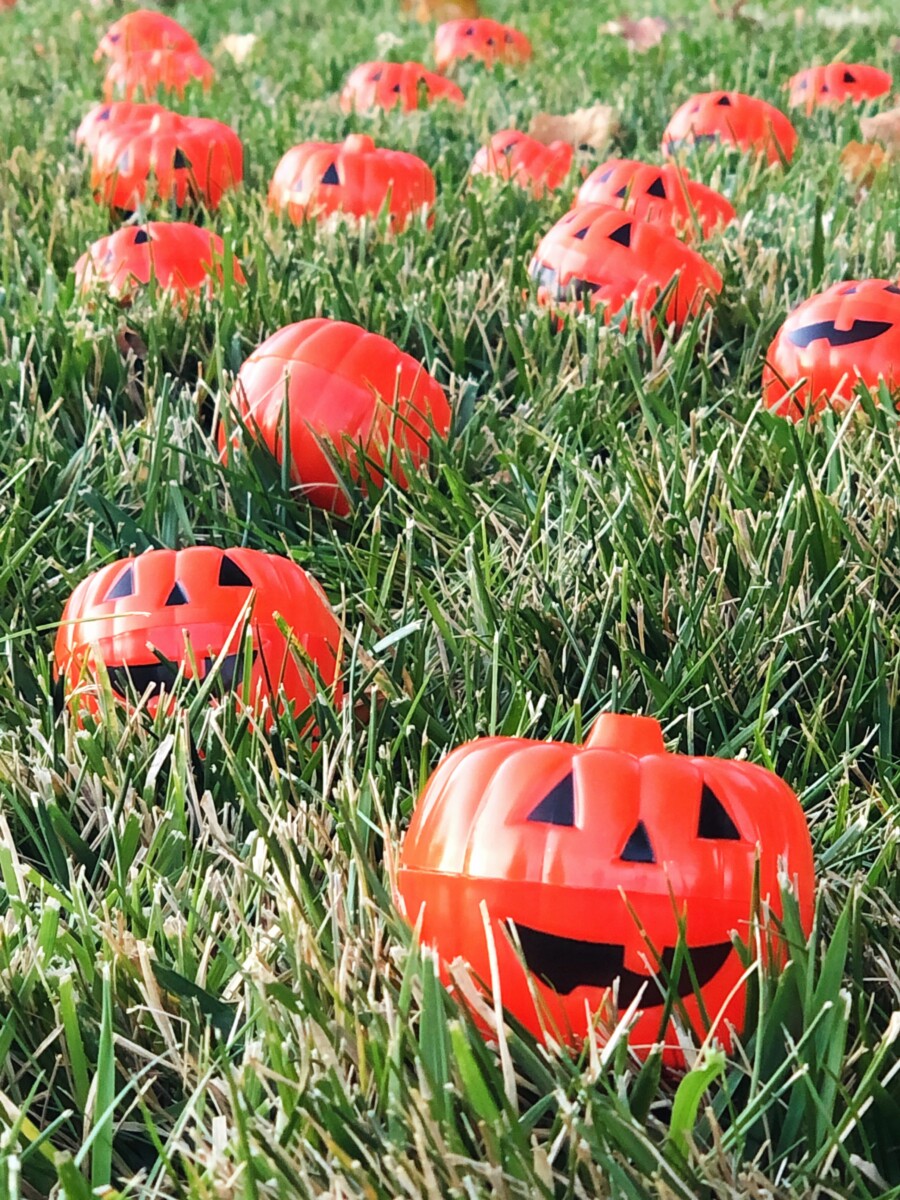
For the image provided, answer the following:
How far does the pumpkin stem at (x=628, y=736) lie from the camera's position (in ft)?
4.86

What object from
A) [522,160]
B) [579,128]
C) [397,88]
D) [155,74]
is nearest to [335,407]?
[522,160]

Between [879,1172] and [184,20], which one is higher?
[184,20]

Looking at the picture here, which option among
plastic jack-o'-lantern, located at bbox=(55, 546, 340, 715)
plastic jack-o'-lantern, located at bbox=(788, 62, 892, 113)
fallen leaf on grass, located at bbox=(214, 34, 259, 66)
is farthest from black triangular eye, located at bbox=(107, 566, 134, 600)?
fallen leaf on grass, located at bbox=(214, 34, 259, 66)

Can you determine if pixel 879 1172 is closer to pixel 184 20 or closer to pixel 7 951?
pixel 7 951

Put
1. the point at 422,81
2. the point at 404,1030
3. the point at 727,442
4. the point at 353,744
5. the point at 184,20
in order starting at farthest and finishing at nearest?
the point at 184,20, the point at 422,81, the point at 727,442, the point at 353,744, the point at 404,1030

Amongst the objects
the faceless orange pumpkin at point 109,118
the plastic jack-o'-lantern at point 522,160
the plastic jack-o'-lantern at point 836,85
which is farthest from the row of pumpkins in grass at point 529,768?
the plastic jack-o'-lantern at point 836,85

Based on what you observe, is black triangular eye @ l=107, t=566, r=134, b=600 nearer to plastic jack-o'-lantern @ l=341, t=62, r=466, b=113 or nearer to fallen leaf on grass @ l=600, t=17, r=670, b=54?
plastic jack-o'-lantern @ l=341, t=62, r=466, b=113

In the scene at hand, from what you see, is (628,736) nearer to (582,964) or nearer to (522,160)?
(582,964)

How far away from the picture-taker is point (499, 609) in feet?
6.73

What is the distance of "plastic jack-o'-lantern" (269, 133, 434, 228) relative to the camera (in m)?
3.92

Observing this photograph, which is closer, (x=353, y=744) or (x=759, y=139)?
(x=353, y=744)

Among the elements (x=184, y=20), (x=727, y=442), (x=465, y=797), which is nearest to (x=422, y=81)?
(x=184, y=20)

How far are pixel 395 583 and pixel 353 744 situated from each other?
1.85 feet

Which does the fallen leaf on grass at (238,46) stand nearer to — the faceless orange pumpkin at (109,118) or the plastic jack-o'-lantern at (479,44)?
the plastic jack-o'-lantern at (479,44)
